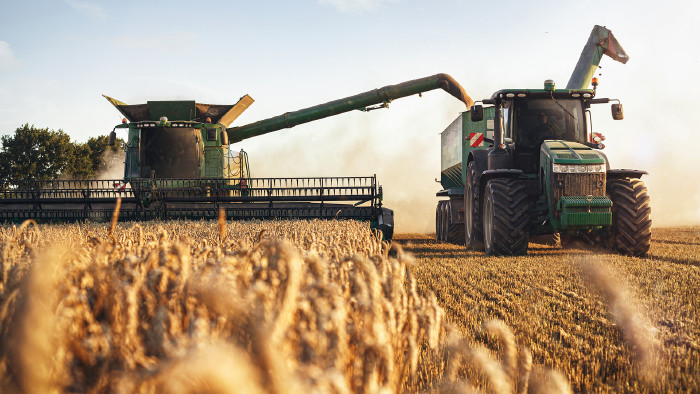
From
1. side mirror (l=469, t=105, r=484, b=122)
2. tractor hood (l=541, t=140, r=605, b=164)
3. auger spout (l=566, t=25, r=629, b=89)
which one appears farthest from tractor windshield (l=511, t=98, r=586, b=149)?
auger spout (l=566, t=25, r=629, b=89)

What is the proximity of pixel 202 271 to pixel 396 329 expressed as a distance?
858 millimetres

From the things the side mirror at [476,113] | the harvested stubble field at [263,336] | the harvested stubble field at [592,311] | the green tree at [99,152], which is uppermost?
the green tree at [99,152]

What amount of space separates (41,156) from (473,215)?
133ft

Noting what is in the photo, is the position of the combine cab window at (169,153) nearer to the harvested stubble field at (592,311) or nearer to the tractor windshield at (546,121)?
the harvested stubble field at (592,311)

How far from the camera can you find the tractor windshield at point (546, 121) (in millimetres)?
10414

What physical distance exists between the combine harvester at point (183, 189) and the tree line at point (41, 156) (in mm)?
28957

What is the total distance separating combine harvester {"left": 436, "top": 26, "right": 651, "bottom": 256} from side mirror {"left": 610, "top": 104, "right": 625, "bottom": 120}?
12mm

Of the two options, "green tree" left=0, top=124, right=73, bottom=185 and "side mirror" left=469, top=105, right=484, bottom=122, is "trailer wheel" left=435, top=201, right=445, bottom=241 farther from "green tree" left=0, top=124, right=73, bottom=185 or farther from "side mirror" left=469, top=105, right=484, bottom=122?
"green tree" left=0, top=124, right=73, bottom=185

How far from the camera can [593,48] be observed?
50.6 feet

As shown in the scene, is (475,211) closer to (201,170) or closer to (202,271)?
(201,170)

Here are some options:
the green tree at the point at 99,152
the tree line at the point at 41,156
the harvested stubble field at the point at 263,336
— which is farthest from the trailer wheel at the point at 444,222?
the green tree at the point at 99,152

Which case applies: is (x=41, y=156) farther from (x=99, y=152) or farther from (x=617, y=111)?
(x=617, y=111)

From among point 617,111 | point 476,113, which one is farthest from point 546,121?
point 476,113

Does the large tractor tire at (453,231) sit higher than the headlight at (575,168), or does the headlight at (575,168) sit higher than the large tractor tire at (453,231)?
the headlight at (575,168)
